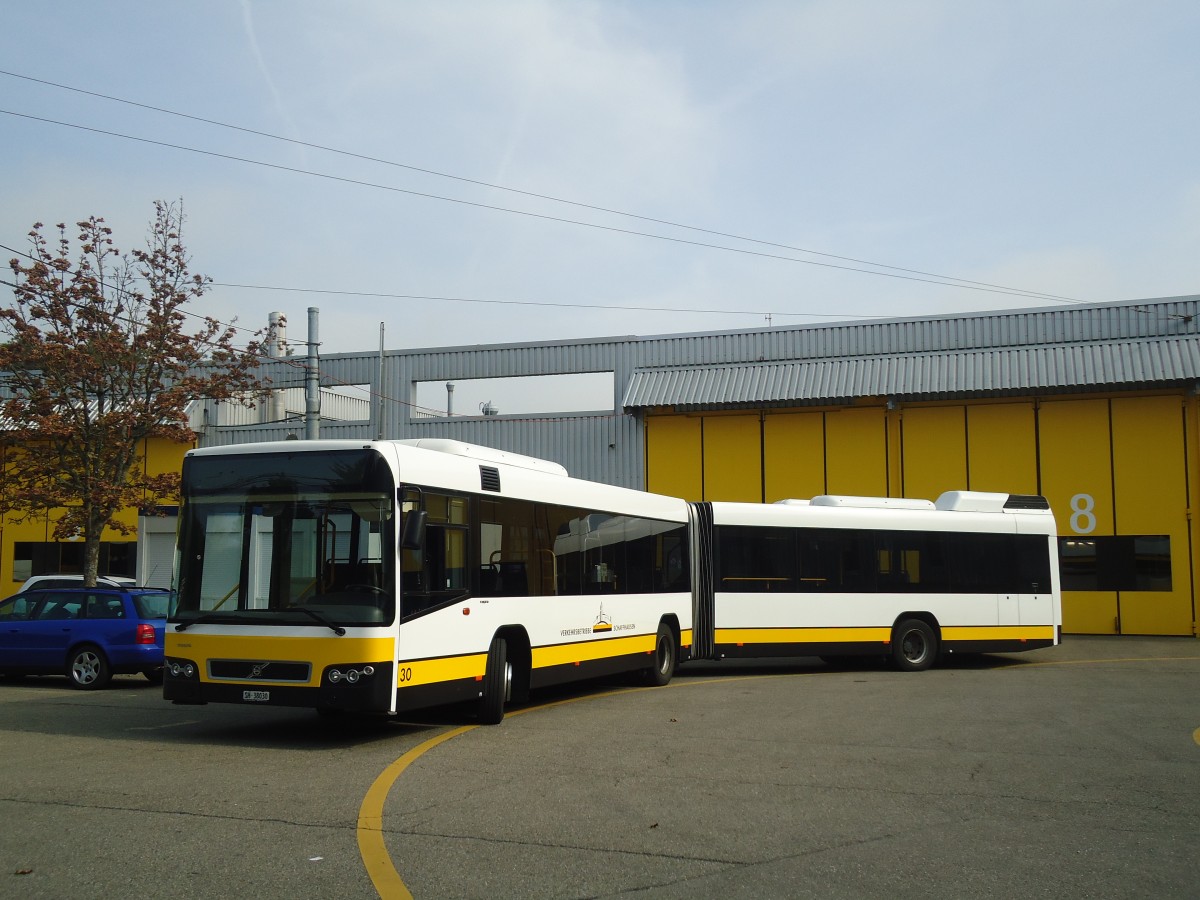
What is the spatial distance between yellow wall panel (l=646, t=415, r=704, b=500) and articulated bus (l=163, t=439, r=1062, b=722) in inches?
401

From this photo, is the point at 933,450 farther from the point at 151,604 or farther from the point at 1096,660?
the point at 151,604

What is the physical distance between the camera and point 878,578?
20.1m

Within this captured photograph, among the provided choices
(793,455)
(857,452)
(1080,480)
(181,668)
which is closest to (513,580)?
(181,668)

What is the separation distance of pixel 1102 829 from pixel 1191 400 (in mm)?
22693

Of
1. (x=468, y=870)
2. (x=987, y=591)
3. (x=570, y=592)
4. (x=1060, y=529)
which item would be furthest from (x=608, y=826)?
(x=1060, y=529)

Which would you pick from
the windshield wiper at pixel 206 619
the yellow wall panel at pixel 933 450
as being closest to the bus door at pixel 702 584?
the windshield wiper at pixel 206 619

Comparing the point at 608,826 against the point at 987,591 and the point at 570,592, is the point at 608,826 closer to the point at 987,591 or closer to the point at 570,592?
the point at 570,592

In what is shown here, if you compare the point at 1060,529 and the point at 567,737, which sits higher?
the point at 1060,529

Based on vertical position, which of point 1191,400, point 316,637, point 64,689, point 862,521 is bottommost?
point 64,689

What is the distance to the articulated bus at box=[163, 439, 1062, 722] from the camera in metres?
10.9

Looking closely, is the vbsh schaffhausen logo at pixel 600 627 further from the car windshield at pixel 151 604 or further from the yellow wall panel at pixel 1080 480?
the yellow wall panel at pixel 1080 480

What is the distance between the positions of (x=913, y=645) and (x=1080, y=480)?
9.94 metres

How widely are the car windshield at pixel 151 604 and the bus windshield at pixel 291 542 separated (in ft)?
21.3

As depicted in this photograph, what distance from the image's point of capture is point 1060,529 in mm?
27828
